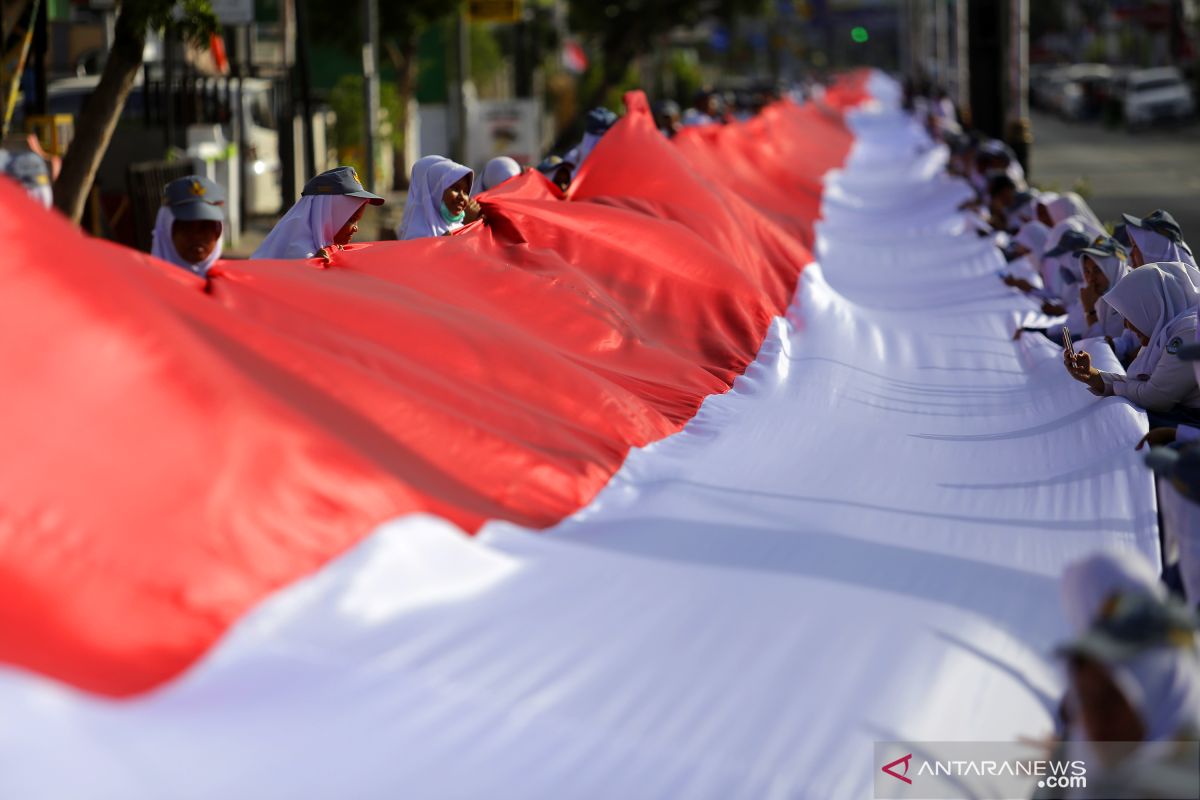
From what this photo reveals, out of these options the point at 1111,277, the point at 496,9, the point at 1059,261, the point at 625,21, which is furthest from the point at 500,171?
the point at 625,21

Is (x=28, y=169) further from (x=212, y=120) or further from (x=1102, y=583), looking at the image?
(x=1102, y=583)

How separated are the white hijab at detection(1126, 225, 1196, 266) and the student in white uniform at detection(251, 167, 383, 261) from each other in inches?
146

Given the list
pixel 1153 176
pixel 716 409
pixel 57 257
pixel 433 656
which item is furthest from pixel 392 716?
pixel 1153 176

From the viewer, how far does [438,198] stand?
9.08 metres

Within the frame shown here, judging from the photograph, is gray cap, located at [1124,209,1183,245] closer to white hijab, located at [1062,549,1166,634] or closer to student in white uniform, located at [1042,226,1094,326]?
student in white uniform, located at [1042,226,1094,326]

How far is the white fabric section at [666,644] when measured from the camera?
147 inches

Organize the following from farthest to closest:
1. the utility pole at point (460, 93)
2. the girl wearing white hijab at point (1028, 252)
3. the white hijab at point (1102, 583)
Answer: the utility pole at point (460, 93) → the girl wearing white hijab at point (1028, 252) → the white hijab at point (1102, 583)

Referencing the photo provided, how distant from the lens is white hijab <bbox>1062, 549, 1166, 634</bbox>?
3.42 meters

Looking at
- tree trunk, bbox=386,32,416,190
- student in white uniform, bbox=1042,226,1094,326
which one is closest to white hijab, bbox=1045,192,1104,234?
student in white uniform, bbox=1042,226,1094,326

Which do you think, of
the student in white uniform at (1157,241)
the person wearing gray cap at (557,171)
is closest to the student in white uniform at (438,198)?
the person wearing gray cap at (557,171)

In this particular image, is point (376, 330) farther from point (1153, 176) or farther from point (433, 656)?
point (1153, 176)

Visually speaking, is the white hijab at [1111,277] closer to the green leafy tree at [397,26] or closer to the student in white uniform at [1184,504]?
the student in white uniform at [1184,504]

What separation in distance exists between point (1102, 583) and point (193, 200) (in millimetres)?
4689

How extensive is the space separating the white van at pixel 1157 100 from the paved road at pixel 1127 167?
0.58 meters
